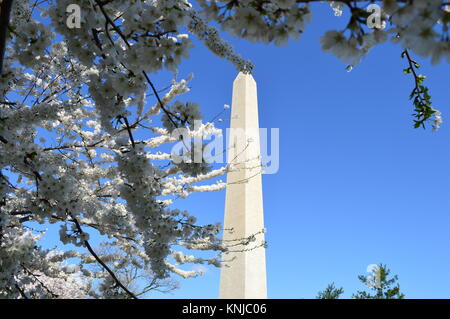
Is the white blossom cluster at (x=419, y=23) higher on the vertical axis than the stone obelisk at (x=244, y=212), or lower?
lower

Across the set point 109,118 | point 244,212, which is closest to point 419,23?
point 109,118

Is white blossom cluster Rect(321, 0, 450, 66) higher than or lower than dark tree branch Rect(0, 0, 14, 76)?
lower

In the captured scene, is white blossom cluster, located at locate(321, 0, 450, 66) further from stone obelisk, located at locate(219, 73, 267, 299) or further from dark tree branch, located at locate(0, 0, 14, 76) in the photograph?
stone obelisk, located at locate(219, 73, 267, 299)

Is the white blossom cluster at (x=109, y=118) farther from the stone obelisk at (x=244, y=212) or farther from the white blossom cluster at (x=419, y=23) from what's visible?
the stone obelisk at (x=244, y=212)

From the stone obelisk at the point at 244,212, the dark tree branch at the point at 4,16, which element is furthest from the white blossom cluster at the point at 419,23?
the stone obelisk at the point at 244,212

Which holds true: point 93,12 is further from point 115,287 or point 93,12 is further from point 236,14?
point 115,287

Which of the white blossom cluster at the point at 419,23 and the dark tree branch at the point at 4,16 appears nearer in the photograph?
the white blossom cluster at the point at 419,23

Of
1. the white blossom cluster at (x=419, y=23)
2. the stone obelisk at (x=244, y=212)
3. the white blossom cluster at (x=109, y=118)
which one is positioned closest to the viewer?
the white blossom cluster at (x=419, y=23)

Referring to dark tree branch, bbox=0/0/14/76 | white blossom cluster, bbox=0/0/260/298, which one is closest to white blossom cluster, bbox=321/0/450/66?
white blossom cluster, bbox=0/0/260/298

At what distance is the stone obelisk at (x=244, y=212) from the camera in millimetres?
6543

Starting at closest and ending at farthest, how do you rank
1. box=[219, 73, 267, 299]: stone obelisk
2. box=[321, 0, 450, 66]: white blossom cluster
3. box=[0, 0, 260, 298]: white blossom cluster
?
box=[321, 0, 450, 66]: white blossom cluster, box=[0, 0, 260, 298]: white blossom cluster, box=[219, 73, 267, 299]: stone obelisk

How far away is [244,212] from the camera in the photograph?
671 cm

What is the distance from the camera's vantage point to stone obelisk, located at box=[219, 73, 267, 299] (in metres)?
6.54

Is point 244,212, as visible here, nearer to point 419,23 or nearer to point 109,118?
point 109,118
